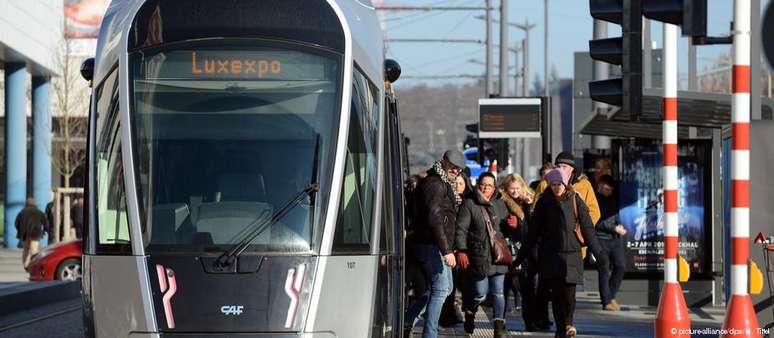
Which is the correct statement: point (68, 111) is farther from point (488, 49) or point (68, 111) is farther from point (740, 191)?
point (740, 191)

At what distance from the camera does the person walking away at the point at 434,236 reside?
43.5 feet

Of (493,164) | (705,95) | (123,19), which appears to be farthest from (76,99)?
(123,19)

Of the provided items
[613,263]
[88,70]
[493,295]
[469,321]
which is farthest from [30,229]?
[88,70]

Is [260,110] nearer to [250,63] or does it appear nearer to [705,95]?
[250,63]

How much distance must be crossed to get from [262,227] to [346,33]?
147cm

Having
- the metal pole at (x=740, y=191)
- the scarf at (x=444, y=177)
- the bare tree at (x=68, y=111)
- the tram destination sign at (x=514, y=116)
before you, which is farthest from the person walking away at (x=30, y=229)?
the metal pole at (x=740, y=191)

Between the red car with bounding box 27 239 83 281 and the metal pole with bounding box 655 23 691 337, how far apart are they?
15633mm

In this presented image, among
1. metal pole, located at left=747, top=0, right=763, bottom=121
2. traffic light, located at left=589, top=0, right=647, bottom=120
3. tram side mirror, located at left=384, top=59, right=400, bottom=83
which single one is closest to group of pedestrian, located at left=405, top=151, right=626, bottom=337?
metal pole, located at left=747, top=0, right=763, bottom=121

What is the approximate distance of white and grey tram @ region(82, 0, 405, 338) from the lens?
9.57 metres

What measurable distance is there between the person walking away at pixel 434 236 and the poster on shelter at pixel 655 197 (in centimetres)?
491

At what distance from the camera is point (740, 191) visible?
28.9 feet

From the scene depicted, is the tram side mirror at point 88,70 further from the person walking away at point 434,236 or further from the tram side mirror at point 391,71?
the person walking away at point 434,236

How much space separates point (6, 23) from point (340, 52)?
2912cm

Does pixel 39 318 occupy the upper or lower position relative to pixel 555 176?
lower
